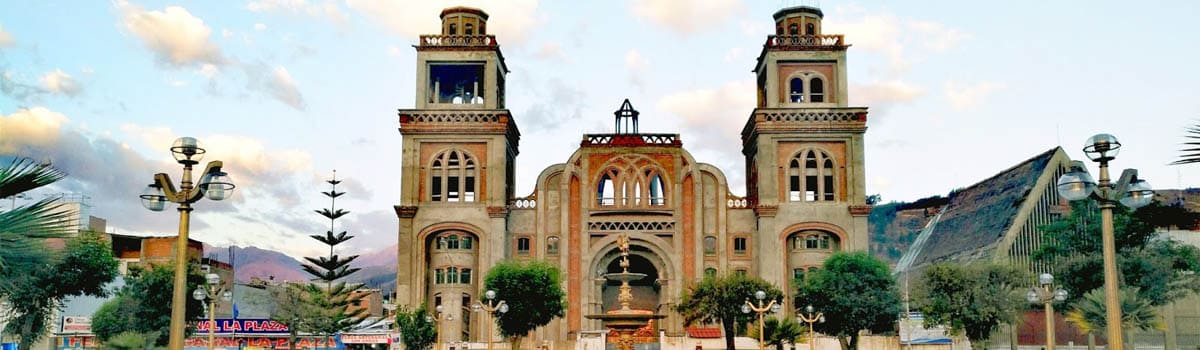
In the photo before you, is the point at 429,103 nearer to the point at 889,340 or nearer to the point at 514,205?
the point at 514,205

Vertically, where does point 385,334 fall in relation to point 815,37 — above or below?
below

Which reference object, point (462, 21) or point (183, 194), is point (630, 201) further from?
point (183, 194)

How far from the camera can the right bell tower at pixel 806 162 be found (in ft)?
224

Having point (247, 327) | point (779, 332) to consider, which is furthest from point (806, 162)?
→ point (247, 327)

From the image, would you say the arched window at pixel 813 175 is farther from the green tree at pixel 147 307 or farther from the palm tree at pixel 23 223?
the palm tree at pixel 23 223

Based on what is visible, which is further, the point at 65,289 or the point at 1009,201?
the point at 1009,201

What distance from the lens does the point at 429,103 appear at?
70562 mm

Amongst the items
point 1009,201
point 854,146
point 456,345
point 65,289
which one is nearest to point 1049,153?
point 1009,201

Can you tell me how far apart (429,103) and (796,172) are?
73.1ft

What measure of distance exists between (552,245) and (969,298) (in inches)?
998

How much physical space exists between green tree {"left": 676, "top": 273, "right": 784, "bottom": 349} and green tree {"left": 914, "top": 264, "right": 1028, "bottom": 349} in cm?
784

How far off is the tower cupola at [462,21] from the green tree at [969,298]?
32.1 meters

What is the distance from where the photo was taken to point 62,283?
49000mm

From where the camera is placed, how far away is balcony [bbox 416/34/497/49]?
70.9m
